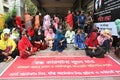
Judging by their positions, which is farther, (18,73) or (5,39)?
(5,39)

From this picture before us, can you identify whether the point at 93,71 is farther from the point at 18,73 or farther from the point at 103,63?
the point at 18,73

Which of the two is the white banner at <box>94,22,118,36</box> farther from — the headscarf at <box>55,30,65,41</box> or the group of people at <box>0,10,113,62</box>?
the headscarf at <box>55,30,65,41</box>

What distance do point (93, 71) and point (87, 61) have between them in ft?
3.76

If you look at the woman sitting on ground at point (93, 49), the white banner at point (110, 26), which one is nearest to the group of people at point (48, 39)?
the woman sitting on ground at point (93, 49)

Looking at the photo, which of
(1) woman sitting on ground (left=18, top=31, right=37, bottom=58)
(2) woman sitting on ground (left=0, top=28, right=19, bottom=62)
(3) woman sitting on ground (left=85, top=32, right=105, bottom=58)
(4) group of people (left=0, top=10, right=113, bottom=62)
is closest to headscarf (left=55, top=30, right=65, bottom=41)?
(4) group of people (left=0, top=10, right=113, bottom=62)

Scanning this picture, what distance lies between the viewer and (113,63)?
791 cm

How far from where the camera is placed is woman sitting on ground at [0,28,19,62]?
8.65 metres

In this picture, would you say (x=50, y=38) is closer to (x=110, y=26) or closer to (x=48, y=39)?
(x=48, y=39)

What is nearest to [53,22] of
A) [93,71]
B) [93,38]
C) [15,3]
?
[15,3]

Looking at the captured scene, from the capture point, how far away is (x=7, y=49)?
8.93 metres

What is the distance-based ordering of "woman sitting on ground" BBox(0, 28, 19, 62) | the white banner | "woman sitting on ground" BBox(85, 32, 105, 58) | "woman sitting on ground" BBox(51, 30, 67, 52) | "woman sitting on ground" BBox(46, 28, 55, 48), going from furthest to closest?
"woman sitting on ground" BBox(46, 28, 55, 48), the white banner, "woman sitting on ground" BBox(51, 30, 67, 52), "woman sitting on ground" BBox(85, 32, 105, 58), "woman sitting on ground" BBox(0, 28, 19, 62)

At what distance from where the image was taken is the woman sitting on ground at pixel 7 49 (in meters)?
8.65

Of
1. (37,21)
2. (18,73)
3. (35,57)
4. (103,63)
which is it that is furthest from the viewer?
(37,21)

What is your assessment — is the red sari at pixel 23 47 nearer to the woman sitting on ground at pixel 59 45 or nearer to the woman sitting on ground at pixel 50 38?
the woman sitting on ground at pixel 59 45
